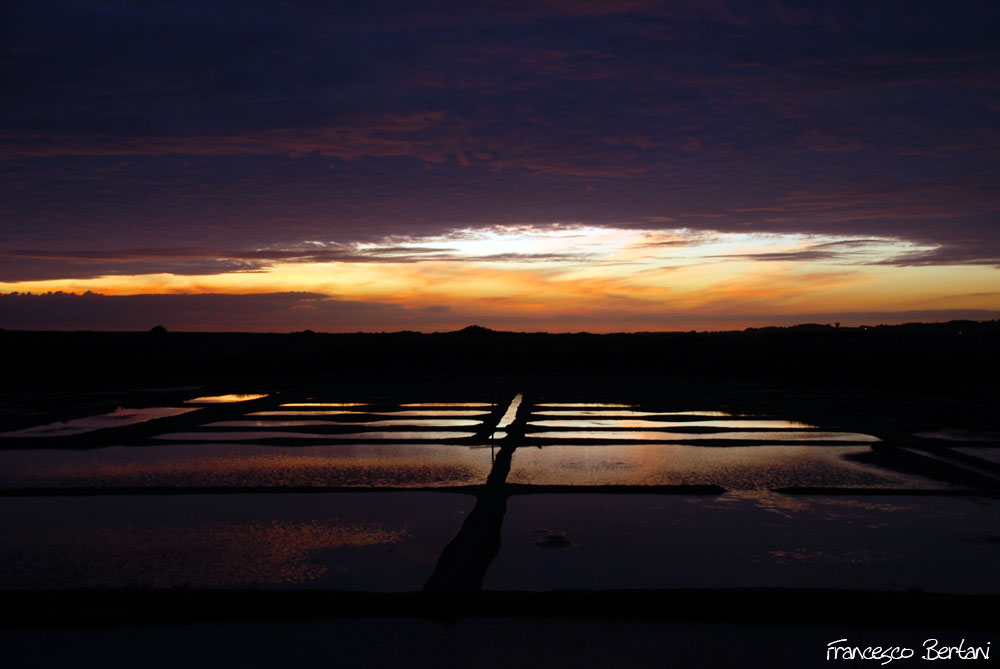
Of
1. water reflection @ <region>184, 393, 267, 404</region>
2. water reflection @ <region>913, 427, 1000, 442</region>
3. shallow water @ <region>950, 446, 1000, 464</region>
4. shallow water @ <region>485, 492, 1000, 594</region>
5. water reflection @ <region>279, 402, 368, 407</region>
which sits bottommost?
shallow water @ <region>485, 492, 1000, 594</region>

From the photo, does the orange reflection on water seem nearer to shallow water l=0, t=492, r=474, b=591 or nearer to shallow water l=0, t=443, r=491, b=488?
shallow water l=0, t=492, r=474, b=591

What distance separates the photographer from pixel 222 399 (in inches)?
621

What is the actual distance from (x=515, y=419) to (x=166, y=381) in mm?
12660

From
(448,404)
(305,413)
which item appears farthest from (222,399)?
(448,404)

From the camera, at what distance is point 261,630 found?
3.76 meters

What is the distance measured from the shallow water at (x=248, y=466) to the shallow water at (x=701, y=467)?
70 cm

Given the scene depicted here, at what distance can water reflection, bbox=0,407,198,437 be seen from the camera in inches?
419

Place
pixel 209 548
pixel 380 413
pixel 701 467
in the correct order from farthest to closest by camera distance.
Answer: pixel 380 413 → pixel 701 467 → pixel 209 548

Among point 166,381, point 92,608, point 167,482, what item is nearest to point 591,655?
point 92,608

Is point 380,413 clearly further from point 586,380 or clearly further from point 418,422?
point 586,380

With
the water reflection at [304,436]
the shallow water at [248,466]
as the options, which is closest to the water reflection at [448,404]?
the water reflection at [304,436]

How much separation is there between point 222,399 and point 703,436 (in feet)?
32.0

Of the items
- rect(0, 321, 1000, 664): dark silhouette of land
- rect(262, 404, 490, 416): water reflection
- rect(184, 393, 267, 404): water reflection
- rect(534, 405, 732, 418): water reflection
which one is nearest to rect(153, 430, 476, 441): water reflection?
rect(0, 321, 1000, 664): dark silhouette of land

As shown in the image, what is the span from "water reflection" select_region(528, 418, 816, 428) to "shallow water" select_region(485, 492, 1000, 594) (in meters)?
4.83
